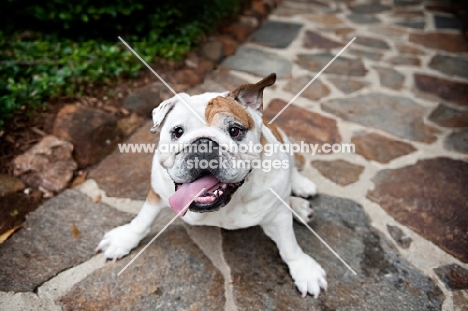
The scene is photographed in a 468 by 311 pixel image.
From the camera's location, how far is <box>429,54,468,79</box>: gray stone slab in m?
5.29

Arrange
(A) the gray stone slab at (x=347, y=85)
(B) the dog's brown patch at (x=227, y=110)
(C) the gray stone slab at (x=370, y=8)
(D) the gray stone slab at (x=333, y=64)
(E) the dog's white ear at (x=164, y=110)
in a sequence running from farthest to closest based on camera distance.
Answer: (C) the gray stone slab at (x=370, y=8) → (D) the gray stone slab at (x=333, y=64) → (A) the gray stone slab at (x=347, y=85) → (E) the dog's white ear at (x=164, y=110) → (B) the dog's brown patch at (x=227, y=110)

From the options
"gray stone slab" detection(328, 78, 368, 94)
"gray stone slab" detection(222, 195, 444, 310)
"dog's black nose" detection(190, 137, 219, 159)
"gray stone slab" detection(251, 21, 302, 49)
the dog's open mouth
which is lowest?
"gray stone slab" detection(222, 195, 444, 310)

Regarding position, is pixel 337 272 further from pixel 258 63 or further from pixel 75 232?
pixel 258 63

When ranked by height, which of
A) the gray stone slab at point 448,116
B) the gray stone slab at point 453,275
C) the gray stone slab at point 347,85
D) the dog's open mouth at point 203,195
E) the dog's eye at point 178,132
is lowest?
the gray stone slab at point 453,275

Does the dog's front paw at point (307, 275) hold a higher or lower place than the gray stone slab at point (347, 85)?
lower

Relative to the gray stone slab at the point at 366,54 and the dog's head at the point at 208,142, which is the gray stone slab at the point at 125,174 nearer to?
the dog's head at the point at 208,142

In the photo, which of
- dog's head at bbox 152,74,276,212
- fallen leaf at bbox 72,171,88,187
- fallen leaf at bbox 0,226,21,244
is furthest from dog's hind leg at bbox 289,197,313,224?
fallen leaf at bbox 0,226,21,244

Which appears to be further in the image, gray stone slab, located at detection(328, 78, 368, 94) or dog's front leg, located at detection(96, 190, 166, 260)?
gray stone slab, located at detection(328, 78, 368, 94)

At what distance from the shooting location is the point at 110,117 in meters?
3.80

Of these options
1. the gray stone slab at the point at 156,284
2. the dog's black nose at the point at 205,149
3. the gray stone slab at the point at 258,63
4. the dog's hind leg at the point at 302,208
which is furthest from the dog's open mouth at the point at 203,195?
the gray stone slab at the point at 258,63

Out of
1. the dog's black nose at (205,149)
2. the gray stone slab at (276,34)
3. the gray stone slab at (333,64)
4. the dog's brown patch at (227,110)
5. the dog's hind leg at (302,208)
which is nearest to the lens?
the dog's black nose at (205,149)

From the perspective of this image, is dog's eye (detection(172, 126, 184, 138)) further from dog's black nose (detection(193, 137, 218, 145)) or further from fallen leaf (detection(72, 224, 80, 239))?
fallen leaf (detection(72, 224, 80, 239))

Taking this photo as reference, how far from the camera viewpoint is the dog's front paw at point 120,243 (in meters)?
2.79

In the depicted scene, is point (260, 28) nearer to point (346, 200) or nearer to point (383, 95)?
point (383, 95)
